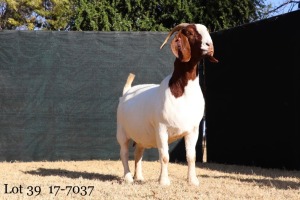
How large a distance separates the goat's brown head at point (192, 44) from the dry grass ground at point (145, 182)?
1.23 metres

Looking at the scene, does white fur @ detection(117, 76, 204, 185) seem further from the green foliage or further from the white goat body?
the green foliage

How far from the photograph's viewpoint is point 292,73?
7.18m

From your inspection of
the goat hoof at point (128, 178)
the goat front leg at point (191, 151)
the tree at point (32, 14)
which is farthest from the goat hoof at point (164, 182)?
the tree at point (32, 14)

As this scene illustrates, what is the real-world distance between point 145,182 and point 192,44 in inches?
59.8

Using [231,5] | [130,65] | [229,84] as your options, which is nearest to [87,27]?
[231,5]

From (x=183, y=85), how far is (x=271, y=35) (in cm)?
292

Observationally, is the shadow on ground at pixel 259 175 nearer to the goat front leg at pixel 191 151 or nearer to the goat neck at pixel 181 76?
the goat front leg at pixel 191 151

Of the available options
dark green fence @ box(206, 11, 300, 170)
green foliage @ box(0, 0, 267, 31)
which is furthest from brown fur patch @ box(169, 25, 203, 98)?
green foliage @ box(0, 0, 267, 31)

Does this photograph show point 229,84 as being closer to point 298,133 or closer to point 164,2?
point 298,133

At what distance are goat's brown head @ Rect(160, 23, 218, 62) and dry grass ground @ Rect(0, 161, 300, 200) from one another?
4.04ft

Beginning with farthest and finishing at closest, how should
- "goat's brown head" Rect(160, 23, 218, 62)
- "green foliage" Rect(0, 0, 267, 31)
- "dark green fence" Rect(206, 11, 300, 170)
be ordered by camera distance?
"green foliage" Rect(0, 0, 267, 31) → "dark green fence" Rect(206, 11, 300, 170) → "goat's brown head" Rect(160, 23, 218, 62)

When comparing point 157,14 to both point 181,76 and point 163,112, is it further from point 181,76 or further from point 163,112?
point 163,112

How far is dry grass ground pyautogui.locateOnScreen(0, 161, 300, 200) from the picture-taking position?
4.56m

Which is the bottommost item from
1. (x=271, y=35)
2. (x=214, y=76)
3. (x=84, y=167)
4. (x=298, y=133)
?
(x=84, y=167)
